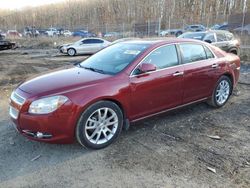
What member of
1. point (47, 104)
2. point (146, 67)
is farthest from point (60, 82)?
point (146, 67)

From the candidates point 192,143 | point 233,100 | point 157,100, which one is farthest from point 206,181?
point 233,100

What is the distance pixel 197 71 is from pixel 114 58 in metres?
1.61

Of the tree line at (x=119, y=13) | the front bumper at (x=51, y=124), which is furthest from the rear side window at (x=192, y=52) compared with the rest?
the tree line at (x=119, y=13)

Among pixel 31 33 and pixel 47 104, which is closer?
pixel 47 104

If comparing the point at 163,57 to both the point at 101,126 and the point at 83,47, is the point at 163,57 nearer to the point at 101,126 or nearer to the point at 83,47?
the point at 101,126

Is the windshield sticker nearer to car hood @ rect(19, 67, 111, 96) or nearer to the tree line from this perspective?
car hood @ rect(19, 67, 111, 96)

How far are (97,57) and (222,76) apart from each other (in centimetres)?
267

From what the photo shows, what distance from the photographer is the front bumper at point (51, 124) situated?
13.7 feet

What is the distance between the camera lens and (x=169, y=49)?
5.46 m

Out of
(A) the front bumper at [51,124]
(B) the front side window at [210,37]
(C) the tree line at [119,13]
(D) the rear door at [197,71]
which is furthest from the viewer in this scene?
(C) the tree line at [119,13]

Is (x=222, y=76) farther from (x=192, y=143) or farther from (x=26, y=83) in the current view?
(x=26, y=83)

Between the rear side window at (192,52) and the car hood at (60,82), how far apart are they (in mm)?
1720

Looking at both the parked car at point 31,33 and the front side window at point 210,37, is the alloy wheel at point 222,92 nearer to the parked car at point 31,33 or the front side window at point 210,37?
the front side window at point 210,37

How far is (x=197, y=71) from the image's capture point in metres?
5.76
